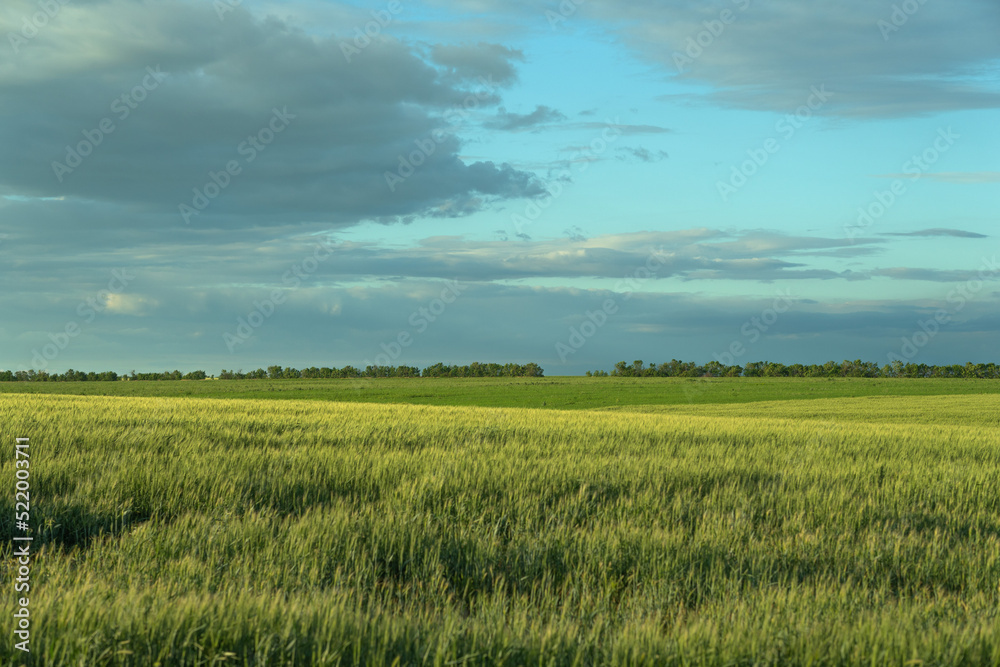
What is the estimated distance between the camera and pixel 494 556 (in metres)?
5.56

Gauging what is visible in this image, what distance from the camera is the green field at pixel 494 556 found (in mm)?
3676

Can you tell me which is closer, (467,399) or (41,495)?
(41,495)

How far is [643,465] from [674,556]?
15.2 feet

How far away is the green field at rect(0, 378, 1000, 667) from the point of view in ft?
12.1

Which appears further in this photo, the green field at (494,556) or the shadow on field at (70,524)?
the shadow on field at (70,524)

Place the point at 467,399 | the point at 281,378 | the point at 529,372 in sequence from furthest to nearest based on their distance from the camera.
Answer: the point at 529,372 < the point at 281,378 < the point at 467,399

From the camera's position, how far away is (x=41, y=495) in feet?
24.9

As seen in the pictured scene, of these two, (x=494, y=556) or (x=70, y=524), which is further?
(x=70, y=524)

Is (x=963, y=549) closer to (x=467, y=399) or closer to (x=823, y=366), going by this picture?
(x=467, y=399)

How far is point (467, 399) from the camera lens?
2308 inches

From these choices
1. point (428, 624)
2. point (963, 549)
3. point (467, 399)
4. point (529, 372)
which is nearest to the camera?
point (428, 624)

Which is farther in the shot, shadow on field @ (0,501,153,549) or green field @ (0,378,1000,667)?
shadow on field @ (0,501,153,549)

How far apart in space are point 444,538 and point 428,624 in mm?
2055

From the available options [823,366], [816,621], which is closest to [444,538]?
[816,621]
